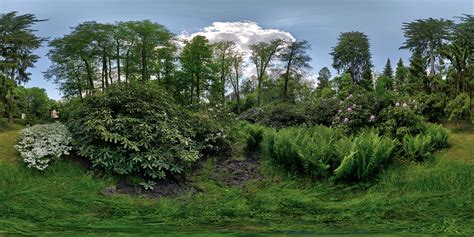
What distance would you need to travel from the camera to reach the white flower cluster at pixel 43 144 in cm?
943

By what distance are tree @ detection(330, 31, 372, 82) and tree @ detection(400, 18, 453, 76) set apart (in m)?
11.6

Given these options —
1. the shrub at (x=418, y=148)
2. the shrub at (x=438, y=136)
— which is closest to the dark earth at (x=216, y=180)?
the shrub at (x=418, y=148)

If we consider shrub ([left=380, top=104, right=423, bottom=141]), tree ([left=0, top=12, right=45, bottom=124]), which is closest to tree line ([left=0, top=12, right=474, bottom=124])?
tree ([left=0, top=12, right=45, bottom=124])

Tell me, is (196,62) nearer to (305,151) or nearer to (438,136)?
(438,136)

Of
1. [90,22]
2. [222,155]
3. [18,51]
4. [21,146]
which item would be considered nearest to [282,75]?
[90,22]

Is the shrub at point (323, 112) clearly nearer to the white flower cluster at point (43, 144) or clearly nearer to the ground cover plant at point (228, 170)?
the ground cover plant at point (228, 170)

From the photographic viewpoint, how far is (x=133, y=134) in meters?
9.91

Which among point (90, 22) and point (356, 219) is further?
point (90, 22)

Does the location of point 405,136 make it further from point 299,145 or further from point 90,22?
point 90,22

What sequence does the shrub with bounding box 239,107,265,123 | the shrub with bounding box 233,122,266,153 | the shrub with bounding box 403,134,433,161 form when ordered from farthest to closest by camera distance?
the shrub with bounding box 239,107,265,123, the shrub with bounding box 233,122,266,153, the shrub with bounding box 403,134,433,161

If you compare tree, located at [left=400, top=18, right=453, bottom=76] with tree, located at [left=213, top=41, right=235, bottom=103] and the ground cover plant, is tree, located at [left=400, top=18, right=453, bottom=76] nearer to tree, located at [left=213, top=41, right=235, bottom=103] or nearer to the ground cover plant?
the ground cover plant

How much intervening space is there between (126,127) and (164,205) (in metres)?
2.77

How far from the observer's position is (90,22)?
29516 mm

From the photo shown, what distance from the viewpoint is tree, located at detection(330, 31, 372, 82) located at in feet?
132
